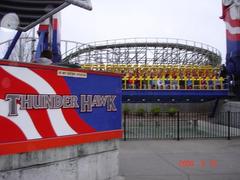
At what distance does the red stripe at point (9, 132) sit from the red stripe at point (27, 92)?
33 cm

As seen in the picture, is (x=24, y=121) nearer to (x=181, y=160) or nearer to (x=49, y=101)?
(x=49, y=101)

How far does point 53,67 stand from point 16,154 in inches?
63.0

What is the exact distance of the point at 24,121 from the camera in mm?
5871

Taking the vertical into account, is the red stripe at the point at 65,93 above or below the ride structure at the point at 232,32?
below

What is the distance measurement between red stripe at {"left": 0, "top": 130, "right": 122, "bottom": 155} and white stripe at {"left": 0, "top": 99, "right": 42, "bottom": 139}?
111 millimetres

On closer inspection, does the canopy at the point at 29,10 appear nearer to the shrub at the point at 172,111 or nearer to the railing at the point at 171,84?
the shrub at the point at 172,111

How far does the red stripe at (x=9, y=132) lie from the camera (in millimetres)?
5516

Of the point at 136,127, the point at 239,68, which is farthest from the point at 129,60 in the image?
the point at 136,127

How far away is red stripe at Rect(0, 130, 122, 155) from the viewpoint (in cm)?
560

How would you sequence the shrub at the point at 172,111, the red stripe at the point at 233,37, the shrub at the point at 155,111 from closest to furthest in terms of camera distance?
the shrub at the point at 172,111, the shrub at the point at 155,111, the red stripe at the point at 233,37

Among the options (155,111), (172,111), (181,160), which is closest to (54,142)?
(181,160)

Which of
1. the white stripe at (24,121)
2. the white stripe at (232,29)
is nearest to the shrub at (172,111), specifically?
the white stripe at (232,29)

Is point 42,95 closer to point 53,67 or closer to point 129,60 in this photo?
point 53,67

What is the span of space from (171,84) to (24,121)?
2917 cm
